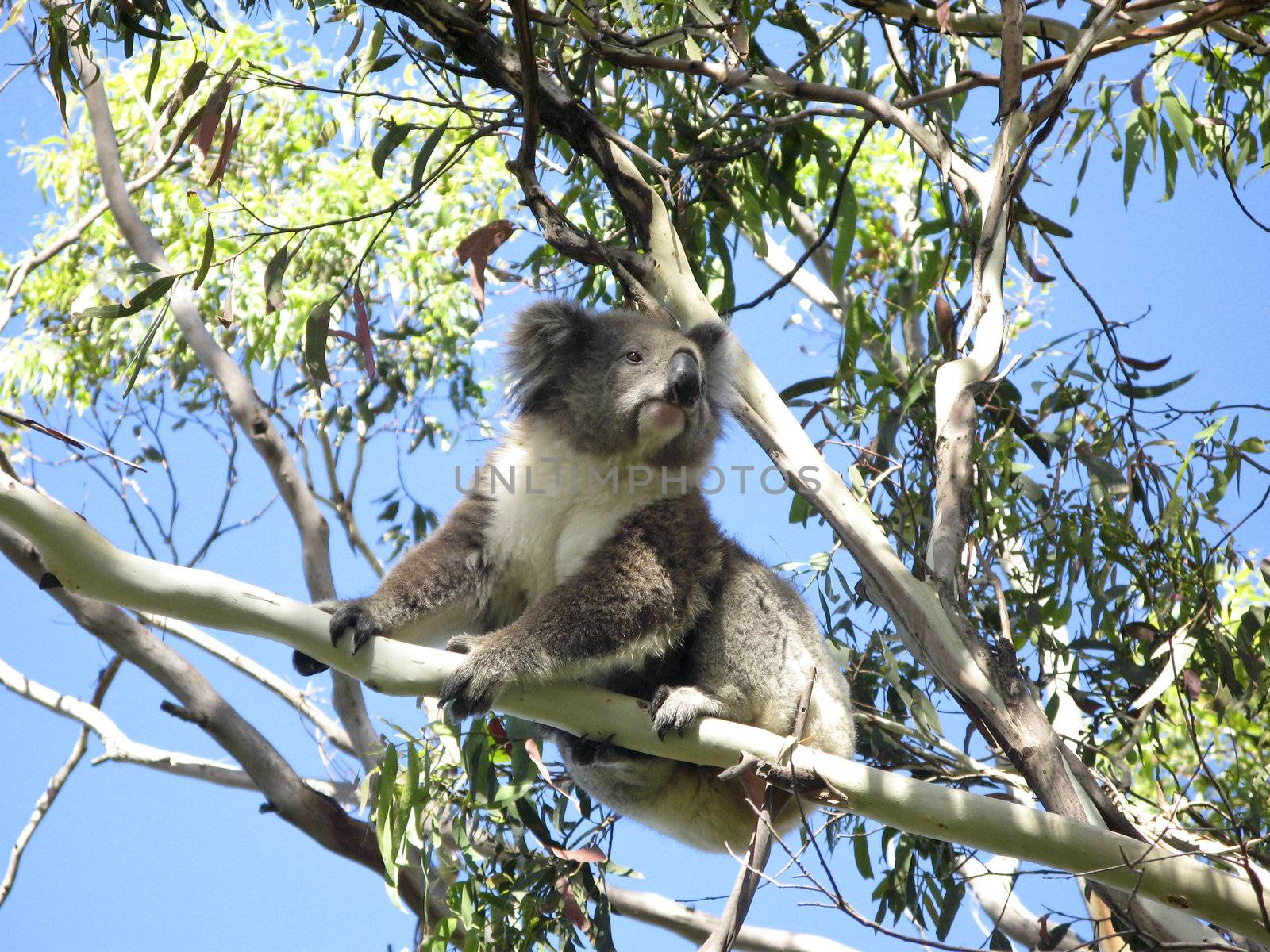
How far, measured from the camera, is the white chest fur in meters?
2.74

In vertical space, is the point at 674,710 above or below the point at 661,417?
below

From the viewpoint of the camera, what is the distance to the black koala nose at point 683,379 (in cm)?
279

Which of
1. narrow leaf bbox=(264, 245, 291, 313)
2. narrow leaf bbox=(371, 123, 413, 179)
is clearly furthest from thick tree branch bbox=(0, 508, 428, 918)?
narrow leaf bbox=(371, 123, 413, 179)

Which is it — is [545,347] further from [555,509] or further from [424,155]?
[424,155]

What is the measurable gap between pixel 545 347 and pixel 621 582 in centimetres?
80

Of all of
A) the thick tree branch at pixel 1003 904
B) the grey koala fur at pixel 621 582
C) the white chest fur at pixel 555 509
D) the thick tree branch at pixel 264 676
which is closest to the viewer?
the grey koala fur at pixel 621 582

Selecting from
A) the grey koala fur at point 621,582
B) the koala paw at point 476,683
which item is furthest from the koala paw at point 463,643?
the koala paw at point 476,683

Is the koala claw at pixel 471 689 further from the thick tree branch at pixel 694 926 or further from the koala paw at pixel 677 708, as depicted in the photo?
the thick tree branch at pixel 694 926

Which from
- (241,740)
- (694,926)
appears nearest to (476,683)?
(241,740)

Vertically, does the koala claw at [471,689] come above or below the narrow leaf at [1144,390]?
below

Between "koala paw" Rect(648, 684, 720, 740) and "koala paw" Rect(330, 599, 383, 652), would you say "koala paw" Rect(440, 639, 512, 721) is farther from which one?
"koala paw" Rect(648, 684, 720, 740)

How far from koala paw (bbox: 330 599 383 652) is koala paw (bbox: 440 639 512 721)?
186 millimetres

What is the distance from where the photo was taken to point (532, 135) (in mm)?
2604

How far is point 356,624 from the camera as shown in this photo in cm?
226
